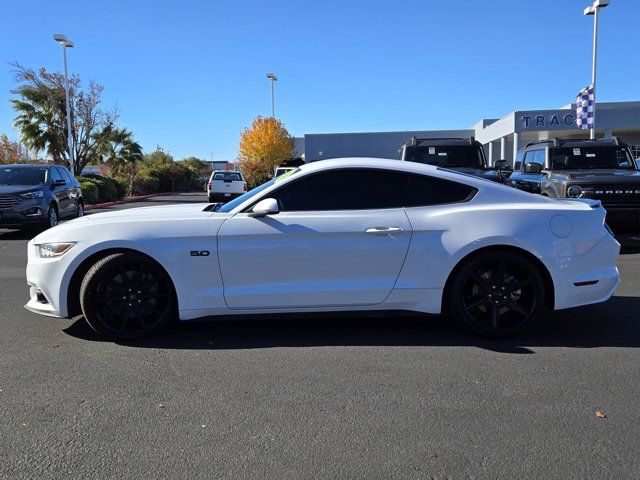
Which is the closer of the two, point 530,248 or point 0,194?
point 530,248

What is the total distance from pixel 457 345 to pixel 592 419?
1.38 meters

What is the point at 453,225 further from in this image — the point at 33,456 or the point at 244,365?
the point at 33,456

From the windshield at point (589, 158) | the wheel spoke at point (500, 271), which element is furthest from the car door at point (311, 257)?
the windshield at point (589, 158)

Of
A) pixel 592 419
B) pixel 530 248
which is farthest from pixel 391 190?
pixel 592 419

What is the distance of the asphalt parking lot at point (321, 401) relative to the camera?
2756 mm

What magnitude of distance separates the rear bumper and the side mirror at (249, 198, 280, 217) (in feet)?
7.81

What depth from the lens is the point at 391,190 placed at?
185 inches

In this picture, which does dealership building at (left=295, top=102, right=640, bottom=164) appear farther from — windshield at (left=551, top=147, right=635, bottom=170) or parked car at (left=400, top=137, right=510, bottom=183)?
windshield at (left=551, top=147, right=635, bottom=170)

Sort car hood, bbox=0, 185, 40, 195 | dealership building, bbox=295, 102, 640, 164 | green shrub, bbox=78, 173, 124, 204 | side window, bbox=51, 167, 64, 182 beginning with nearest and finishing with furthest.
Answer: car hood, bbox=0, 185, 40, 195
side window, bbox=51, 167, 64, 182
green shrub, bbox=78, 173, 124, 204
dealership building, bbox=295, 102, 640, 164

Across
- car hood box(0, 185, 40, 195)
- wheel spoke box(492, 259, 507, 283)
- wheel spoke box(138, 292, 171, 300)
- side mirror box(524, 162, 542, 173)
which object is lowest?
wheel spoke box(138, 292, 171, 300)

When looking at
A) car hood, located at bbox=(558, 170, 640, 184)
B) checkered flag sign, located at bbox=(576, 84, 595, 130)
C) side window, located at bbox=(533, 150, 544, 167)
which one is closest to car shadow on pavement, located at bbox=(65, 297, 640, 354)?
car hood, located at bbox=(558, 170, 640, 184)

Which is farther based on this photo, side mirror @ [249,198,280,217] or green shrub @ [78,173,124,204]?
green shrub @ [78,173,124,204]

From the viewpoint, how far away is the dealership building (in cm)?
3120

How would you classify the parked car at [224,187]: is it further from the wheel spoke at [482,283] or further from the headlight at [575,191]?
the wheel spoke at [482,283]
